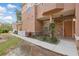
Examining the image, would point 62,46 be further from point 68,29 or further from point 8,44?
point 8,44

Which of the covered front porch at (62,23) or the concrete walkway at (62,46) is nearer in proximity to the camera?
the concrete walkway at (62,46)

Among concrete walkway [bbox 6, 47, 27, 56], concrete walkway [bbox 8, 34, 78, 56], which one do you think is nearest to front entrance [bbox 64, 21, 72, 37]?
concrete walkway [bbox 8, 34, 78, 56]

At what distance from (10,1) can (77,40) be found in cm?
172

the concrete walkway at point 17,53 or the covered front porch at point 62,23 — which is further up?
the covered front porch at point 62,23

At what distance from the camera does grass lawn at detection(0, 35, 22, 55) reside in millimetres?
3844

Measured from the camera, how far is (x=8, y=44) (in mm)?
3928

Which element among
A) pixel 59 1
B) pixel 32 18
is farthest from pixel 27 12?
pixel 59 1

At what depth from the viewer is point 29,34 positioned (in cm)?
406

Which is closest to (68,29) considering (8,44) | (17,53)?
(17,53)

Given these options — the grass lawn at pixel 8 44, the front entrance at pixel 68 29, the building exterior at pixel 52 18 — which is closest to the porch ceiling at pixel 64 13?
the building exterior at pixel 52 18

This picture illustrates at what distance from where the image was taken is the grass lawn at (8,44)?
3.84m

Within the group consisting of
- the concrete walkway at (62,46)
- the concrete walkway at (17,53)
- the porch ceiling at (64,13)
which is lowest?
the concrete walkway at (17,53)

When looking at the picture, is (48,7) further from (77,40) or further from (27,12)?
(77,40)

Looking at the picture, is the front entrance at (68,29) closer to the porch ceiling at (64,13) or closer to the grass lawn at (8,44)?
the porch ceiling at (64,13)
